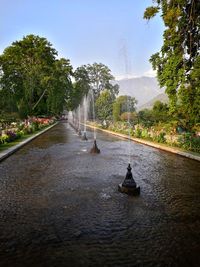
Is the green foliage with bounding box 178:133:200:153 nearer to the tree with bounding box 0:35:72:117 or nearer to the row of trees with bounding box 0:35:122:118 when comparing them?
the row of trees with bounding box 0:35:122:118

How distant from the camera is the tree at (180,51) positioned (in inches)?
658

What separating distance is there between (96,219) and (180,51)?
15.8m

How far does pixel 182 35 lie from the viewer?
18.1 m

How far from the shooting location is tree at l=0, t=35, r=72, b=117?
4428 centimetres

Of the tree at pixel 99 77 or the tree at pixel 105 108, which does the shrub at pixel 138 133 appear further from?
the tree at pixel 99 77

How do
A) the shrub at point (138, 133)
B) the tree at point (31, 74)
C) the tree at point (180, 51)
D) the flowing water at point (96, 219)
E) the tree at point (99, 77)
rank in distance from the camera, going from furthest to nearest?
the tree at point (99, 77) < the tree at point (31, 74) < the shrub at point (138, 133) < the tree at point (180, 51) < the flowing water at point (96, 219)

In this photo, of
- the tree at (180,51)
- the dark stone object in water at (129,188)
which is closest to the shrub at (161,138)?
the tree at (180,51)

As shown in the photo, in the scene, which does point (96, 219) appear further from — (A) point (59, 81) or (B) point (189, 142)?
(A) point (59, 81)

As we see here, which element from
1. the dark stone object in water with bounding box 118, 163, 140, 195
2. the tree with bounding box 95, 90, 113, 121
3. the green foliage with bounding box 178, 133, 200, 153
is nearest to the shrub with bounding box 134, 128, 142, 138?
the green foliage with bounding box 178, 133, 200, 153

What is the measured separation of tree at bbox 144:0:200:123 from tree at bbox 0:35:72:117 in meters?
28.0

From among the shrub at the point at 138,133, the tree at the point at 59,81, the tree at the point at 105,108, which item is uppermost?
the tree at the point at 59,81

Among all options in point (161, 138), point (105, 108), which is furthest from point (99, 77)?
point (161, 138)

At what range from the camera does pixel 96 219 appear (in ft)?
17.4

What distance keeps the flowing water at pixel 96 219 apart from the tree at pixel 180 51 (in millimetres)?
8141
